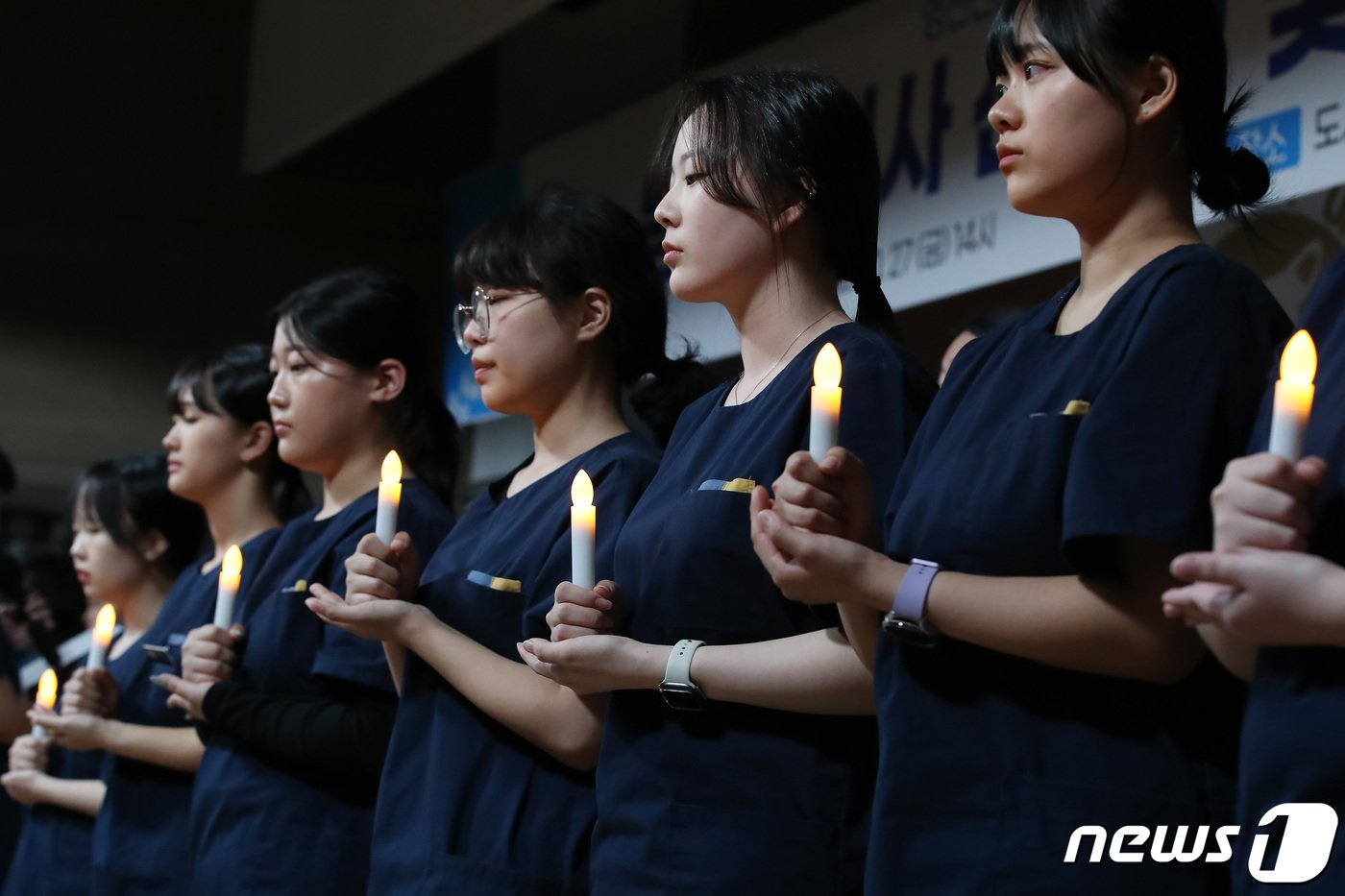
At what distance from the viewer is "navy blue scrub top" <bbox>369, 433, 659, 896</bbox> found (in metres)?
1.89

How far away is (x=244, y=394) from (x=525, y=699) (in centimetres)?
144

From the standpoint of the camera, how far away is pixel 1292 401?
958mm

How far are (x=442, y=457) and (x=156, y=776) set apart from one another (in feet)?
2.61

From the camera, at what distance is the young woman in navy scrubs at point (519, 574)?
189cm

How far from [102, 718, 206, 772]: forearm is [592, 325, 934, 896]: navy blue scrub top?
1308 mm

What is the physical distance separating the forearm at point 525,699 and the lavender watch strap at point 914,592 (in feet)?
2.19

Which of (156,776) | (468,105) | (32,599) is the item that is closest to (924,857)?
(156,776)

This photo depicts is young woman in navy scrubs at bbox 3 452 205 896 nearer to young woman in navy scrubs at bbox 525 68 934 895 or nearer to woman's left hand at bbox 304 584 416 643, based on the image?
woman's left hand at bbox 304 584 416 643

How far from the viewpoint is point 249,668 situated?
2.48 meters

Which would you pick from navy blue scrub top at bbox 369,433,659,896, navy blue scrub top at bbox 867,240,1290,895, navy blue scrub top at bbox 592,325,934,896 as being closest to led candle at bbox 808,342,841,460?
navy blue scrub top at bbox 867,240,1290,895

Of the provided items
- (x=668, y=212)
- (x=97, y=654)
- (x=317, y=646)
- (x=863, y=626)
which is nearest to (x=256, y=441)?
(x=97, y=654)

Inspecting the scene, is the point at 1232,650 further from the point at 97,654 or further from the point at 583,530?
the point at 97,654

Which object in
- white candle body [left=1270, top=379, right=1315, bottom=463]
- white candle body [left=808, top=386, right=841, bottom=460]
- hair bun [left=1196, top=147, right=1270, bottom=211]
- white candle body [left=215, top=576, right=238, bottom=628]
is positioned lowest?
white candle body [left=1270, top=379, right=1315, bottom=463]

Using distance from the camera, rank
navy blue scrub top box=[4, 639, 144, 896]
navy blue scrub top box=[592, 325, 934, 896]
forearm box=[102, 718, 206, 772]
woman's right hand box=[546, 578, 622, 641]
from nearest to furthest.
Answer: navy blue scrub top box=[592, 325, 934, 896] < woman's right hand box=[546, 578, 622, 641] < forearm box=[102, 718, 206, 772] < navy blue scrub top box=[4, 639, 144, 896]
